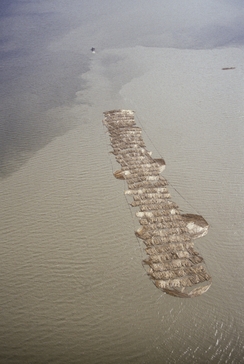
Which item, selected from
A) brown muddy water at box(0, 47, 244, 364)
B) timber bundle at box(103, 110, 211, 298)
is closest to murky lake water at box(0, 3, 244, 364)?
brown muddy water at box(0, 47, 244, 364)

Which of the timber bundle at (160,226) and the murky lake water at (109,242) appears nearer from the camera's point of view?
the murky lake water at (109,242)

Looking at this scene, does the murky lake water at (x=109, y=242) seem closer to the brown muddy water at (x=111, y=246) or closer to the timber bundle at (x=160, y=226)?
the brown muddy water at (x=111, y=246)

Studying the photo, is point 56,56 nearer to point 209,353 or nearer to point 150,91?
point 150,91

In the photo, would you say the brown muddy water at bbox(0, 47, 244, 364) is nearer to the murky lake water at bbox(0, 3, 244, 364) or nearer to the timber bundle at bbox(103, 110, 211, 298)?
the murky lake water at bbox(0, 3, 244, 364)

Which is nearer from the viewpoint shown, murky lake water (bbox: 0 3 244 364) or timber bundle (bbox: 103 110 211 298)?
murky lake water (bbox: 0 3 244 364)

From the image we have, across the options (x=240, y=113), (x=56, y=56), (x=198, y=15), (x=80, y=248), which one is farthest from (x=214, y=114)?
(x=198, y=15)

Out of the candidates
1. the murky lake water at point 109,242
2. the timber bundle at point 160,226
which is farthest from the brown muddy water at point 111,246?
the timber bundle at point 160,226

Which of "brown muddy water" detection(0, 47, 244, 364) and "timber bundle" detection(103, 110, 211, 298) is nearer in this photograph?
"brown muddy water" detection(0, 47, 244, 364)
